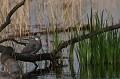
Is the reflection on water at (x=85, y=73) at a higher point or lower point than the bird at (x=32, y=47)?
lower

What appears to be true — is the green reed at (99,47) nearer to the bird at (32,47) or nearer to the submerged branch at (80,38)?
the submerged branch at (80,38)

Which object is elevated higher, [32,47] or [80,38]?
[80,38]

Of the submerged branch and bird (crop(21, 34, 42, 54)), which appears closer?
the submerged branch

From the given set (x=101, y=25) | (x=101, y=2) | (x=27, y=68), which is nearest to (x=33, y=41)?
(x=27, y=68)

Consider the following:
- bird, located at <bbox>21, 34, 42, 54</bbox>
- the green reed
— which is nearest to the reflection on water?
the green reed

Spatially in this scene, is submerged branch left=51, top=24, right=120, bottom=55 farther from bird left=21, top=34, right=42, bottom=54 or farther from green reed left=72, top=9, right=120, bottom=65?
bird left=21, top=34, right=42, bottom=54

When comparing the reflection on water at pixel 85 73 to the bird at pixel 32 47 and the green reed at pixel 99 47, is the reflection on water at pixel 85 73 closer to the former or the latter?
the green reed at pixel 99 47

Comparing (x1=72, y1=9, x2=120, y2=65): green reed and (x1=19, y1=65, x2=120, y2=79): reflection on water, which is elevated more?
(x1=72, y1=9, x2=120, y2=65): green reed

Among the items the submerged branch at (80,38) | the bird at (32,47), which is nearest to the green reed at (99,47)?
the submerged branch at (80,38)

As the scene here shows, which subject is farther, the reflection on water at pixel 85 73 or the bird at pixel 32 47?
the bird at pixel 32 47

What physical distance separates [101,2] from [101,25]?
15.7ft

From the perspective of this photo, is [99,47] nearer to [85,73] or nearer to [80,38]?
[80,38]

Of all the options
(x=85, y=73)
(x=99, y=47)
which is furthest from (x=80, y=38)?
(x=85, y=73)

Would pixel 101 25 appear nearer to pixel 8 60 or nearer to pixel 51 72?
pixel 51 72
